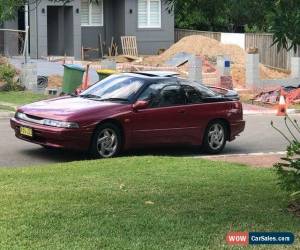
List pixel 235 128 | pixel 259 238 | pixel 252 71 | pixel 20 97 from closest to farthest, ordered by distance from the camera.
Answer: pixel 259 238 → pixel 235 128 → pixel 20 97 → pixel 252 71

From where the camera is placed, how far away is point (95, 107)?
1106cm

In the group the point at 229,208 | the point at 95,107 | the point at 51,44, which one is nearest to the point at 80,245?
the point at 229,208

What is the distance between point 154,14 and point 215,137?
2583 centimetres

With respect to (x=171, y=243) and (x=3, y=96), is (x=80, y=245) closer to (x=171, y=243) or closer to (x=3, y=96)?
(x=171, y=243)

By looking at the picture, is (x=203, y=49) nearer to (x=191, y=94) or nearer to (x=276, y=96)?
(x=276, y=96)

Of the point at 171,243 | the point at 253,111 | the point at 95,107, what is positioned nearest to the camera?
the point at 171,243

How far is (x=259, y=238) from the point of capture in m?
5.01

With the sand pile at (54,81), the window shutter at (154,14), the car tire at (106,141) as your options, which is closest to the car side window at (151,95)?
the car tire at (106,141)

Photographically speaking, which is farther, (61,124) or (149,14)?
(149,14)

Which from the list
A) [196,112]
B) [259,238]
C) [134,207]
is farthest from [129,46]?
[259,238]

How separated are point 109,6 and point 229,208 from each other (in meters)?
32.6

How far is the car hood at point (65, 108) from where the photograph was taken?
1085cm

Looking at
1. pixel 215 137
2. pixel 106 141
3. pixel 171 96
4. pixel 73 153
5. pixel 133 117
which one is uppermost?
pixel 171 96

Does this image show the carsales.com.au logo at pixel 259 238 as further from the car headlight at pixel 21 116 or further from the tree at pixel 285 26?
the car headlight at pixel 21 116
